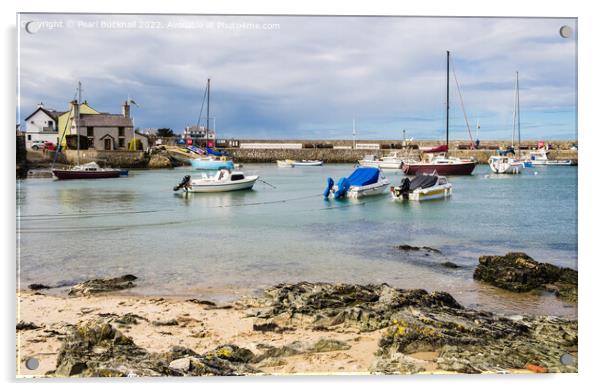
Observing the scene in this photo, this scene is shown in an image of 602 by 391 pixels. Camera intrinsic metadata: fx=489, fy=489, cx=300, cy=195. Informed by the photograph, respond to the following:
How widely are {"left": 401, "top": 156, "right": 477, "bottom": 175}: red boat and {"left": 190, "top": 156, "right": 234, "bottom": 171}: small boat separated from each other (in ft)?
24.0

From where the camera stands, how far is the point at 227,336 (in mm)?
3451

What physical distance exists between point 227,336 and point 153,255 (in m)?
2.53

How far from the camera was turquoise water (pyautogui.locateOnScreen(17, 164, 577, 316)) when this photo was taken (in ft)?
15.1

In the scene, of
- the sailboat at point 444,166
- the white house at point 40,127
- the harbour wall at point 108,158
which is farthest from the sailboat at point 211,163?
the white house at point 40,127

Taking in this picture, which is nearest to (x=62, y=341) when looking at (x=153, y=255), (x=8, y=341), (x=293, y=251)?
(x=8, y=341)

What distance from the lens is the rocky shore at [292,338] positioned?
3150mm

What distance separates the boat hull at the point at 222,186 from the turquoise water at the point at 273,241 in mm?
2467

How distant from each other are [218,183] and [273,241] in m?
7.18

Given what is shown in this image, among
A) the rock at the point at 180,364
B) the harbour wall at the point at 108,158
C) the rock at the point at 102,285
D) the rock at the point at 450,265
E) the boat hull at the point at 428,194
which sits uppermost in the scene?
the harbour wall at the point at 108,158

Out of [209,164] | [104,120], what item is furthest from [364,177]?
[104,120]

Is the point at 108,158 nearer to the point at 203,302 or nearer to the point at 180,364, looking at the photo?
the point at 203,302

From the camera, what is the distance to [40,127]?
5266 mm

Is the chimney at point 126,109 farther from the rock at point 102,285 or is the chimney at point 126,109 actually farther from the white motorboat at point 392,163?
the white motorboat at point 392,163

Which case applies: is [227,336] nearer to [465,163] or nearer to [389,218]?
[389,218]
